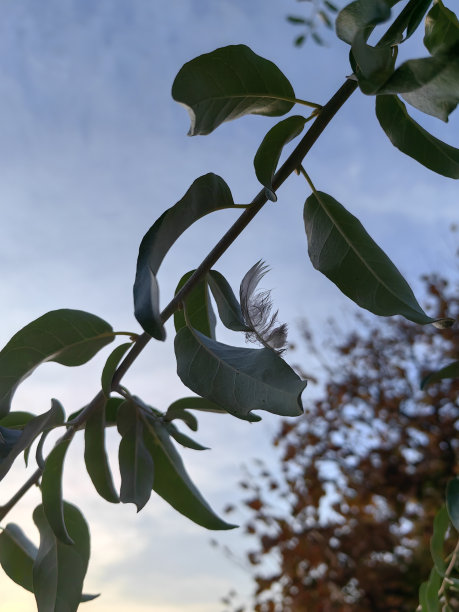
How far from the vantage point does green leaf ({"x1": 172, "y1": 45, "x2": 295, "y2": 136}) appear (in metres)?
0.50

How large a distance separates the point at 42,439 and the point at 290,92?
38 cm

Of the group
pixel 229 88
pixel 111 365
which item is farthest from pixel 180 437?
pixel 229 88

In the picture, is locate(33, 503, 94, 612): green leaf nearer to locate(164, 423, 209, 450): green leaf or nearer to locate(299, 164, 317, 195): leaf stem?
locate(164, 423, 209, 450): green leaf

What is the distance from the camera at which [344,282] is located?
1.95 feet

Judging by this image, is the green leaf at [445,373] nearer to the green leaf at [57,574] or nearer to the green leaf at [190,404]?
the green leaf at [190,404]

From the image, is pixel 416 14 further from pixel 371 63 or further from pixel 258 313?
pixel 258 313

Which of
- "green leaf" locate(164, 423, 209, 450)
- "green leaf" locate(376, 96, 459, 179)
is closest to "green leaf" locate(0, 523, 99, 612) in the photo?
"green leaf" locate(164, 423, 209, 450)

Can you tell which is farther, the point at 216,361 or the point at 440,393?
the point at 440,393

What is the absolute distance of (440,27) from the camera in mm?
560

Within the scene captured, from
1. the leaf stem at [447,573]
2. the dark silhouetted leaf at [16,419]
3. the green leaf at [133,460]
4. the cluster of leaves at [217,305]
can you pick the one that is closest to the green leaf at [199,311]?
the cluster of leaves at [217,305]

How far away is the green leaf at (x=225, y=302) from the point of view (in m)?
0.61

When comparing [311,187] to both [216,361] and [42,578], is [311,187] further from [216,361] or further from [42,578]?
[42,578]

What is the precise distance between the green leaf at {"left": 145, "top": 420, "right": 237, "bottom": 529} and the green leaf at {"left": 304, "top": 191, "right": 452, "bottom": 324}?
0.26 meters

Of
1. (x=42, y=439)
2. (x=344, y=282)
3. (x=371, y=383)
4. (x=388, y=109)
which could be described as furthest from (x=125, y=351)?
(x=371, y=383)
